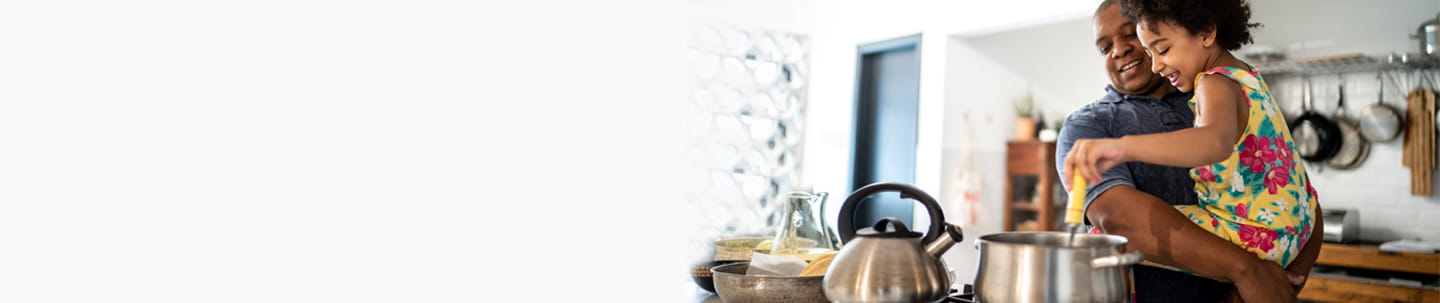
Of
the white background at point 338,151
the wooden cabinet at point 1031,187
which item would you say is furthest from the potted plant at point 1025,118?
the white background at point 338,151

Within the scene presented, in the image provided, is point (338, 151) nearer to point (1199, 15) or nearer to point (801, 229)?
point (801, 229)

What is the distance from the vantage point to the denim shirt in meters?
1.28

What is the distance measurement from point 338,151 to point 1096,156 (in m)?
2.63

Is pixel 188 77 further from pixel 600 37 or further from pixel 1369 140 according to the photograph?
pixel 1369 140

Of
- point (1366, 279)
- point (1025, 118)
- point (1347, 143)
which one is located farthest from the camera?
point (1025, 118)

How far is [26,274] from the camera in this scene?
221 centimetres

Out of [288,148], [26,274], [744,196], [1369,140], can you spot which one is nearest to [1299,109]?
[1369,140]

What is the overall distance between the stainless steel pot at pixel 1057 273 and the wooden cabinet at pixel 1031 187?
12.9 ft

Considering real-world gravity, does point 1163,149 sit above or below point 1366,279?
above

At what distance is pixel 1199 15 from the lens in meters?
1.14

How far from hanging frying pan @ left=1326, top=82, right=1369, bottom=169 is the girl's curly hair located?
3.54 metres

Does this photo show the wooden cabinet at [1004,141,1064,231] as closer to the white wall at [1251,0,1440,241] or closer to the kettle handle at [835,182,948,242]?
the white wall at [1251,0,1440,241]

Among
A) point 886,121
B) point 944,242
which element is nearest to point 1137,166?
point 944,242

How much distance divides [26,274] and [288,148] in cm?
76
